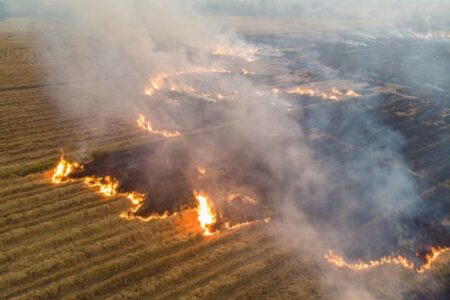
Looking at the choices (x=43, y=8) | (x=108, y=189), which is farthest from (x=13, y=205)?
(x=43, y=8)

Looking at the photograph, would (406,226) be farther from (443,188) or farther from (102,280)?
(102,280)

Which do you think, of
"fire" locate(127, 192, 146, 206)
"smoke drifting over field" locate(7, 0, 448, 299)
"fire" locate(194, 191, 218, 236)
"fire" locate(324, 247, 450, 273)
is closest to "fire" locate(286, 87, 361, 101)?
"smoke drifting over field" locate(7, 0, 448, 299)

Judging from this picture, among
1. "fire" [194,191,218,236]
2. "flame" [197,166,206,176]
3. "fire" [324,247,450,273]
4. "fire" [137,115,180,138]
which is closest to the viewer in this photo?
"fire" [324,247,450,273]

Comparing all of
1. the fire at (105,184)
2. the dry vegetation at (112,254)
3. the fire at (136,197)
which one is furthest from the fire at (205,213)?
the fire at (105,184)

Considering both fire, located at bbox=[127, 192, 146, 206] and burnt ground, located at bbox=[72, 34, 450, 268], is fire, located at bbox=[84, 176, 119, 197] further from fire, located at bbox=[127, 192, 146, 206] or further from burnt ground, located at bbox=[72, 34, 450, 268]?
fire, located at bbox=[127, 192, 146, 206]

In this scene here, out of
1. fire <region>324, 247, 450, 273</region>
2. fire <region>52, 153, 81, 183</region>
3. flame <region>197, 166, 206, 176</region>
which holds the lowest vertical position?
fire <region>324, 247, 450, 273</region>

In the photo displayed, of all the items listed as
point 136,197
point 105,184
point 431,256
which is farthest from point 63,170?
point 431,256

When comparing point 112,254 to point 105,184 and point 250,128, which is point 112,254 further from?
point 250,128
